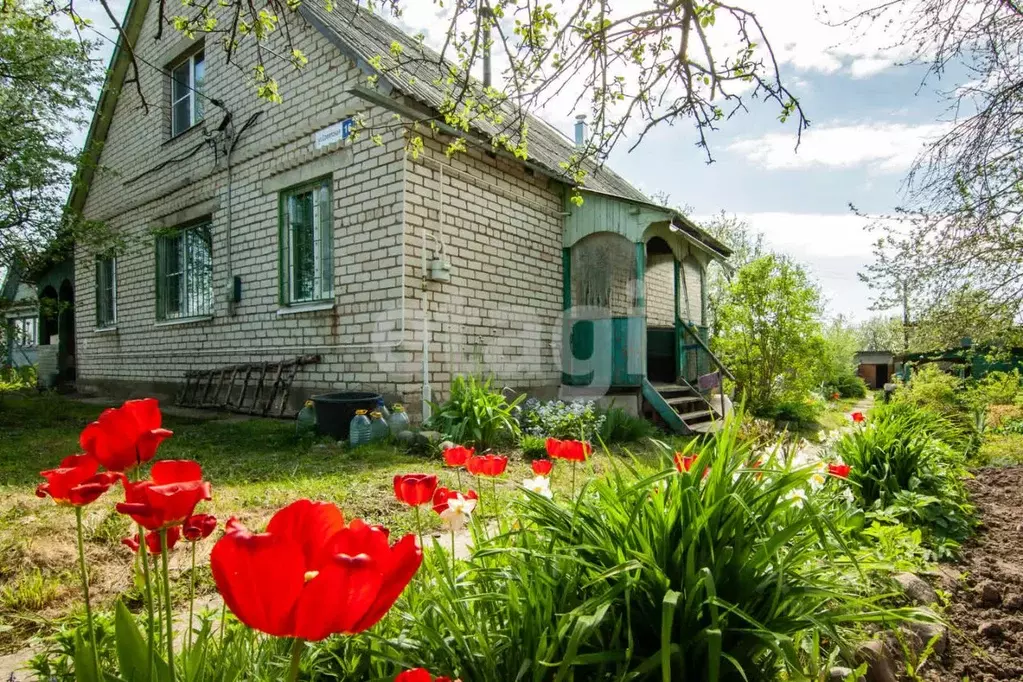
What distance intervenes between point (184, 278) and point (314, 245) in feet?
12.0

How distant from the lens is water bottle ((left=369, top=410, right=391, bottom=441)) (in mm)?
5758

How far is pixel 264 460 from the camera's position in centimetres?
502

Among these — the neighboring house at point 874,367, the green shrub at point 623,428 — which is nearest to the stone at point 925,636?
the green shrub at point 623,428

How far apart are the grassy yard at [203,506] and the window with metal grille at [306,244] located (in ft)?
5.84

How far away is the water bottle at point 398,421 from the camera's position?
5945 millimetres

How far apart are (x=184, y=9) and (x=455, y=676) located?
12.1 m

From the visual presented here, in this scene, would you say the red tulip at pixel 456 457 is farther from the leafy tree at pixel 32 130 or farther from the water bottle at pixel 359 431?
the leafy tree at pixel 32 130

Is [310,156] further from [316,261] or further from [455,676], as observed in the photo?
[455,676]

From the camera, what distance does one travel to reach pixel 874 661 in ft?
5.41

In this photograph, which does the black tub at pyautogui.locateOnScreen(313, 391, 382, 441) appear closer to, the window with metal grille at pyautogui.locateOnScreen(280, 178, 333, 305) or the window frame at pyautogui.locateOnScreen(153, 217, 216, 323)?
the window with metal grille at pyautogui.locateOnScreen(280, 178, 333, 305)

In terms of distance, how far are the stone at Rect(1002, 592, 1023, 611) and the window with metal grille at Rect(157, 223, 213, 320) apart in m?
9.62

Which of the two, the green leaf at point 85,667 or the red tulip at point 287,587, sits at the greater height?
the red tulip at point 287,587

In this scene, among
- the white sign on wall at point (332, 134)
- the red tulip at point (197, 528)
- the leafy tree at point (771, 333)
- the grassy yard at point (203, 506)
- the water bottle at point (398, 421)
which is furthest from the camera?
the leafy tree at point (771, 333)

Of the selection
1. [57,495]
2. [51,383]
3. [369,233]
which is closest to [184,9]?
[369,233]
